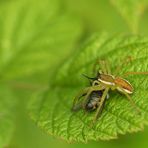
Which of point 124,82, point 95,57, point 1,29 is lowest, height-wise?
point 124,82

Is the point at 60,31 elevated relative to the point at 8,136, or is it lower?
elevated

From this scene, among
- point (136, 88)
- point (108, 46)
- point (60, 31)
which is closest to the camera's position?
point (136, 88)

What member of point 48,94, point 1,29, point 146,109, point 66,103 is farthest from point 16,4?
point 146,109

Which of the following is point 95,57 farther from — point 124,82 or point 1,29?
point 1,29

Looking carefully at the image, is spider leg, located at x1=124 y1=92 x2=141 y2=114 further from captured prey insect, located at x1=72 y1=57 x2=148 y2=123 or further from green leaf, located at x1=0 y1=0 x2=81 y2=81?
green leaf, located at x1=0 y1=0 x2=81 y2=81

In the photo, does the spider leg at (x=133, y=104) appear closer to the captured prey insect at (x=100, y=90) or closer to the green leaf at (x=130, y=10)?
the captured prey insect at (x=100, y=90)

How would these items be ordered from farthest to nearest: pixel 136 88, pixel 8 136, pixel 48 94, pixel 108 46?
pixel 48 94 < pixel 108 46 < pixel 8 136 < pixel 136 88

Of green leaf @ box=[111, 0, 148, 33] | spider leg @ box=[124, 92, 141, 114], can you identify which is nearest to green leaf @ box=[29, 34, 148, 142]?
spider leg @ box=[124, 92, 141, 114]
